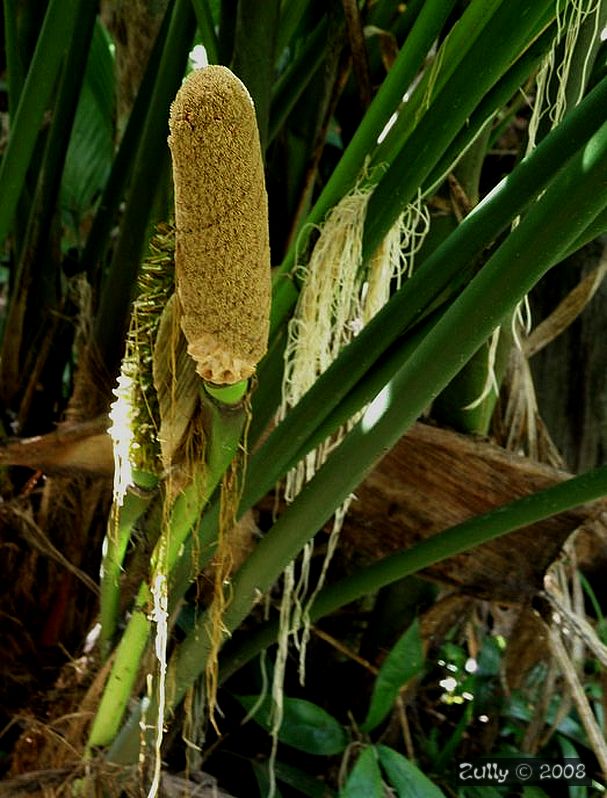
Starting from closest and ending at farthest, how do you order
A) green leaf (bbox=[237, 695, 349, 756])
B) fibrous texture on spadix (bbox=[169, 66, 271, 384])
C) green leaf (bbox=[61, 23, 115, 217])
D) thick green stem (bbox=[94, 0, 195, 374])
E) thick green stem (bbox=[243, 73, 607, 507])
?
1. fibrous texture on spadix (bbox=[169, 66, 271, 384])
2. thick green stem (bbox=[243, 73, 607, 507])
3. thick green stem (bbox=[94, 0, 195, 374])
4. green leaf (bbox=[237, 695, 349, 756])
5. green leaf (bbox=[61, 23, 115, 217])

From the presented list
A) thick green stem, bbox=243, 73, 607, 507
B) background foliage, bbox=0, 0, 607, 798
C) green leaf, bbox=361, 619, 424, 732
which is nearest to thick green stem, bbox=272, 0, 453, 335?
background foliage, bbox=0, 0, 607, 798

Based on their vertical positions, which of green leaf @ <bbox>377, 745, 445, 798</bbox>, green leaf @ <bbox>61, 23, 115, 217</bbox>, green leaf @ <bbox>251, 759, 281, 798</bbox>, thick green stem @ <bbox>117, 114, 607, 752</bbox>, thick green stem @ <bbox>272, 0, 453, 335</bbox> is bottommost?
green leaf @ <bbox>251, 759, 281, 798</bbox>

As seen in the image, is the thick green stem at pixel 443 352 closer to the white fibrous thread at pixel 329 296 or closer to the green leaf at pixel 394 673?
the white fibrous thread at pixel 329 296

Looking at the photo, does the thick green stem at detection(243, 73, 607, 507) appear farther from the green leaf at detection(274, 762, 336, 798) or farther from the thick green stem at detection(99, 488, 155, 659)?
the green leaf at detection(274, 762, 336, 798)

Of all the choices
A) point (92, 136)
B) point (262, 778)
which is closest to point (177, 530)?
point (262, 778)

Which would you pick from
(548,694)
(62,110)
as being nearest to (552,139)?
(62,110)

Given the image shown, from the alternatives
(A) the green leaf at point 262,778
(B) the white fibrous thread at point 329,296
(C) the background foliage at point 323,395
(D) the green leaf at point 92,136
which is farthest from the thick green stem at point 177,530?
(D) the green leaf at point 92,136

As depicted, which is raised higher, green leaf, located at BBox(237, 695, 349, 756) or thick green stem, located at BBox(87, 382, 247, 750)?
thick green stem, located at BBox(87, 382, 247, 750)

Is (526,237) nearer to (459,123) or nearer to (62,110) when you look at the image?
(459,123)
